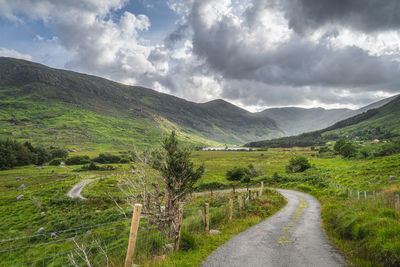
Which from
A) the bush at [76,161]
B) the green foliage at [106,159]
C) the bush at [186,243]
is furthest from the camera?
the green foliage at [106,159]

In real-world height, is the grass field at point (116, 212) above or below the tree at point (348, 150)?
below

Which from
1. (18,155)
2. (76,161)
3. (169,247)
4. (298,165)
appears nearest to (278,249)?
(169,247)

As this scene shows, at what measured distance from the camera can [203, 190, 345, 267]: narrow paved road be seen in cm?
932

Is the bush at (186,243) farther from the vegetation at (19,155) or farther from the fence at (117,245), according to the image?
the vegetation at (19,155)

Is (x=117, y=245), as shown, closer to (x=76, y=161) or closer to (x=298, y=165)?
(x=298, y=165)

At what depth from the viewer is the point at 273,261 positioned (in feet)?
31.0

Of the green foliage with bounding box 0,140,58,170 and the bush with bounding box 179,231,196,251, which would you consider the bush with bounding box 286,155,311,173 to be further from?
the green foliage with bounding box 0,140,58,170

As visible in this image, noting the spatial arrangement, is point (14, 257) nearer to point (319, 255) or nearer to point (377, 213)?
point (319, 255)

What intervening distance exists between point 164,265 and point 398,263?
8.58 metres

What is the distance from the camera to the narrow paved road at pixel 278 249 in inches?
367

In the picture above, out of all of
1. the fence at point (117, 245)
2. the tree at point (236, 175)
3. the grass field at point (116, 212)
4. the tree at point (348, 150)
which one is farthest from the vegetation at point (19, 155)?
the tree at point (348, 150)

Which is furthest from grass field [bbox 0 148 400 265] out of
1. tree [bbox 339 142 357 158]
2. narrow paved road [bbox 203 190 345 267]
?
tree [bbox 339 142 357 158]

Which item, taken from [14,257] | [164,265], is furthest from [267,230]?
[14,257]

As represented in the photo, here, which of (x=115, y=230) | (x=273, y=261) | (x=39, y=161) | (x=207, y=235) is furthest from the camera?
(x=39, y=161)
